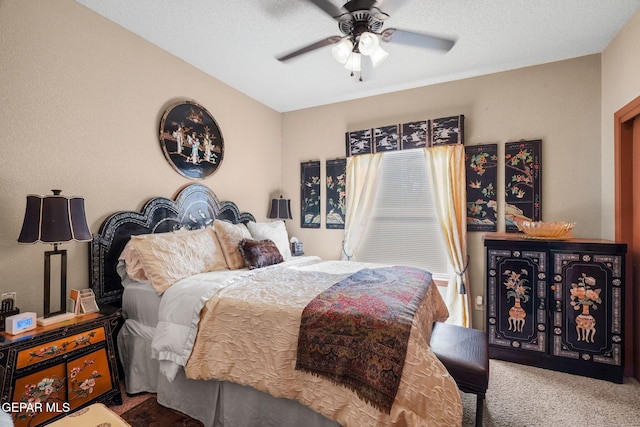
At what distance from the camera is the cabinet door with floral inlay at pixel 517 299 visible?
2.55 metres

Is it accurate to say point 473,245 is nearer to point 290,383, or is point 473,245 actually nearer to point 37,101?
point 290,383

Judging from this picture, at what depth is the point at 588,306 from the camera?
241 centimetres

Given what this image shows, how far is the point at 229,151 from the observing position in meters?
3.58

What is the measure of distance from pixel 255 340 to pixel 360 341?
Result: 624 millimetres

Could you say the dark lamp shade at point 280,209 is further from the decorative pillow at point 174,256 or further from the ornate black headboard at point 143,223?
the decorative pillow at point 174,256

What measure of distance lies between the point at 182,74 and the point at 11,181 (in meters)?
1.75

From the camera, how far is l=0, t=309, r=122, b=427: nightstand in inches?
59.3

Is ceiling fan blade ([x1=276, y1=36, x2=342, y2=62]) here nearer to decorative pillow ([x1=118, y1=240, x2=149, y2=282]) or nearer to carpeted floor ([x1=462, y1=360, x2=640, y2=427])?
decorative pillow ([x1=118, y1=240, x2=149, y2=282])

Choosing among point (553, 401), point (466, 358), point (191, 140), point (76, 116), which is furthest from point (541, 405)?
point (76, 116)

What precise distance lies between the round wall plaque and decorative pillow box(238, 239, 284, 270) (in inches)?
40.0

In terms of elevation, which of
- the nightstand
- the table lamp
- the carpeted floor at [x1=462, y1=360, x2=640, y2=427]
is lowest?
the carpeted floor at [x1=462, y1=360, x2=640, y2=427]

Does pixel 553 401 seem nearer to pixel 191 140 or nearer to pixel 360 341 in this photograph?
pixel 360 341

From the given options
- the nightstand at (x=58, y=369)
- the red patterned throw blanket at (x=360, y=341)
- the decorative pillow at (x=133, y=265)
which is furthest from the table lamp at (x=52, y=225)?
the red patterned throw blanket at (x=360, y=341)

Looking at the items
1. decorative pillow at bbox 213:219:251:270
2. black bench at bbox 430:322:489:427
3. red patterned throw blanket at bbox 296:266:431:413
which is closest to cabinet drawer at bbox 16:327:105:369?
decorative pillow at bbox 213:219:251:270
